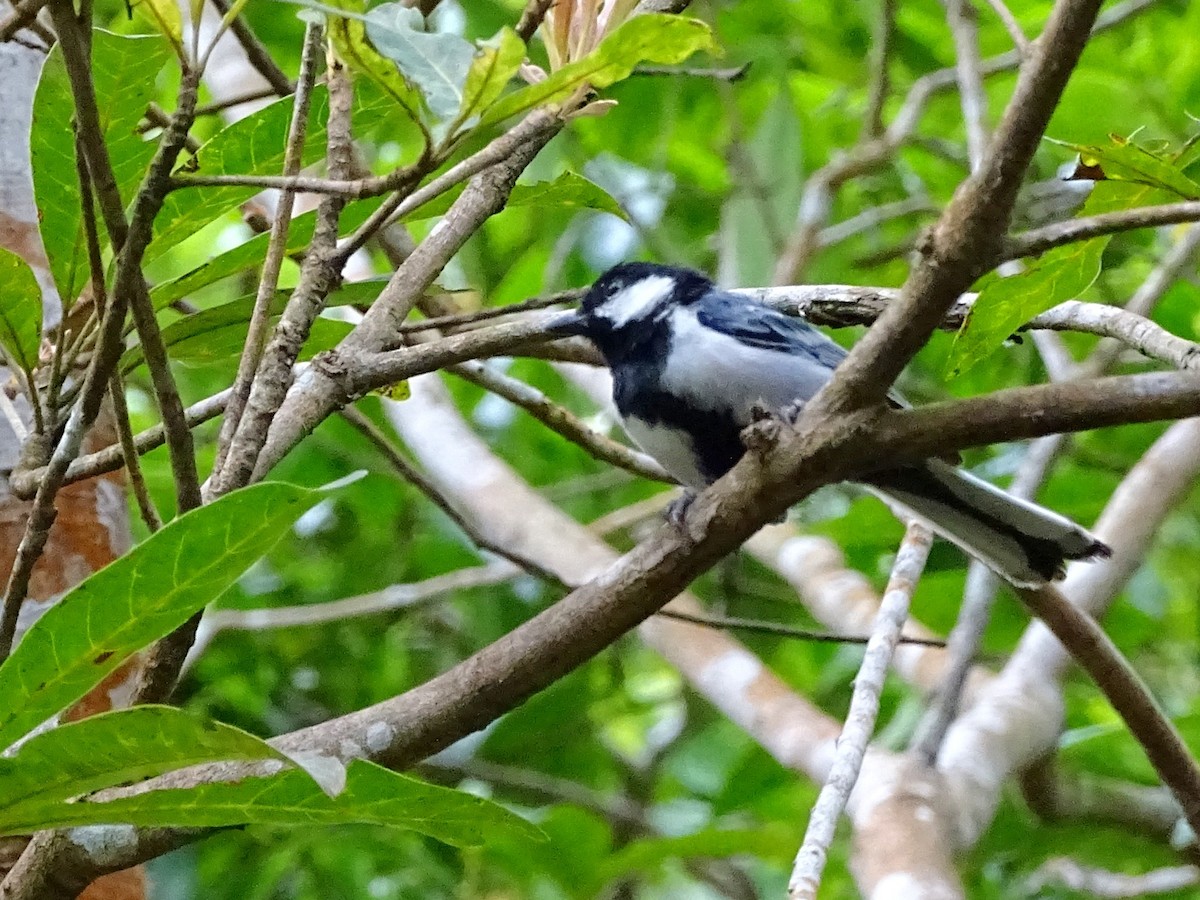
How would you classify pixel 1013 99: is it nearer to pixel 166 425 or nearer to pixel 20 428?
pixel 166 425

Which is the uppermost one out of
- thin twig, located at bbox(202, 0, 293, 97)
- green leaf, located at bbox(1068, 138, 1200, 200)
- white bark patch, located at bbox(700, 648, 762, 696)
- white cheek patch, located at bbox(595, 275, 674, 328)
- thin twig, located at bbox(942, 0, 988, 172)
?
thin twig, located at bbox(942, 0, 988, 172)

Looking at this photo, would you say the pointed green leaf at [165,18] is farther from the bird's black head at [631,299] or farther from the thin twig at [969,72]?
the thin twig at [969,72]

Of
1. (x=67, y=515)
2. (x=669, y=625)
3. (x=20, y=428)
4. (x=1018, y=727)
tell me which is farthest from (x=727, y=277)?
(x=20, y=428)

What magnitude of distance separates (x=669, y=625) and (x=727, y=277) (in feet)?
3.26

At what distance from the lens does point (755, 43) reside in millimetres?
3670

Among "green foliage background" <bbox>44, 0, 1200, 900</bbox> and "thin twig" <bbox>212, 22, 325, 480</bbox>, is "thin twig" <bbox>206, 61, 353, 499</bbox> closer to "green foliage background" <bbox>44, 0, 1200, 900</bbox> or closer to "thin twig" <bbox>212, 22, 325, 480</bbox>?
"thin twig" <bbox>212, 22, 325, 480</bbox>

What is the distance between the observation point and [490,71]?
941 millimetres

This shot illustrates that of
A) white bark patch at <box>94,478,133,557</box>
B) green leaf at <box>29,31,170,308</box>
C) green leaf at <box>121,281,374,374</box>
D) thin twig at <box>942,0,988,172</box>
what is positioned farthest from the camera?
thin twig at <box>942,0,988,172</box>

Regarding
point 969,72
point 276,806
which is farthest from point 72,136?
point 969,72

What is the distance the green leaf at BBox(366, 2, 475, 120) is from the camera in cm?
95

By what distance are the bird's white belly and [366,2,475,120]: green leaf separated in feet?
4.13

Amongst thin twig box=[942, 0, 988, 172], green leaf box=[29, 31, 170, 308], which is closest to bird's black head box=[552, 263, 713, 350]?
thin twig box=[942, 0, 988, 172]

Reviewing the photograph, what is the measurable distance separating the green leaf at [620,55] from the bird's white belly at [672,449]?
1197mm

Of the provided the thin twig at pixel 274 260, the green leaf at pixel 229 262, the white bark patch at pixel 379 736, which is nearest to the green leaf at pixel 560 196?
the green leaf at pixel 229 262
